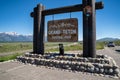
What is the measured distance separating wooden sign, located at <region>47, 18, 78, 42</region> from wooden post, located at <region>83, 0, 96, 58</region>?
1.08 meters

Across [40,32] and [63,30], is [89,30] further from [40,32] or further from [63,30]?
[40,32]

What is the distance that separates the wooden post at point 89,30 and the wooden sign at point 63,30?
3.53ft

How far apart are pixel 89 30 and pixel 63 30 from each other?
98.2 inches

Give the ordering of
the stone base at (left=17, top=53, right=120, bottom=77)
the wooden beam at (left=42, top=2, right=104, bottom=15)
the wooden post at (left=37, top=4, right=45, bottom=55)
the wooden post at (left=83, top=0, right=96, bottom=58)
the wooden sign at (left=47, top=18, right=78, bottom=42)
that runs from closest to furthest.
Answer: the stone base at (left=17, top=53, right=120, bottom=77) < the wooden post at (left=83, top=0, right=96, bottom=58) < the wooden beam at (left=42, top=2, right=104, bottom=15) < the wooden sign at (left=47, top=18, right=78, bottom=42) < the wooden post at (left=37, top=4, right=45, bottom=55)

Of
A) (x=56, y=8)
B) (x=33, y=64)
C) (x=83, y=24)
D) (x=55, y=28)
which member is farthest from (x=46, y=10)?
(x=33, y=64)

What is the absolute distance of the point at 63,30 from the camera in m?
11.2

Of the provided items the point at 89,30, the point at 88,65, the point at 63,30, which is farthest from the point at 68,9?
the point at 88,65

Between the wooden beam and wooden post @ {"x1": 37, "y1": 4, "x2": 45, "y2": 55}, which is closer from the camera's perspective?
the wooden beam

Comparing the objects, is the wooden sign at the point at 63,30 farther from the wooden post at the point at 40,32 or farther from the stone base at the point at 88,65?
the stone base at the point at 88,65

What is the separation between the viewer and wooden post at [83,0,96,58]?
31.0ft

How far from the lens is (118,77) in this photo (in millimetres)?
6715

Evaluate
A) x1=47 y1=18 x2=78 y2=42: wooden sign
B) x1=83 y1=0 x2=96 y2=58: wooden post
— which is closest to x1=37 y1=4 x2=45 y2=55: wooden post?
x1=47 y1=18 x2=78 y2=42: wooden sign

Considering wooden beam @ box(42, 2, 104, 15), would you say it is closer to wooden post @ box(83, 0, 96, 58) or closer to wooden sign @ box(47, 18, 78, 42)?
wooden post @ box(83, 0, 96, 58)

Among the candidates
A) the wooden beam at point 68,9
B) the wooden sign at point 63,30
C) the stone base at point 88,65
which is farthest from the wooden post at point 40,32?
the stone base at point 88,65
